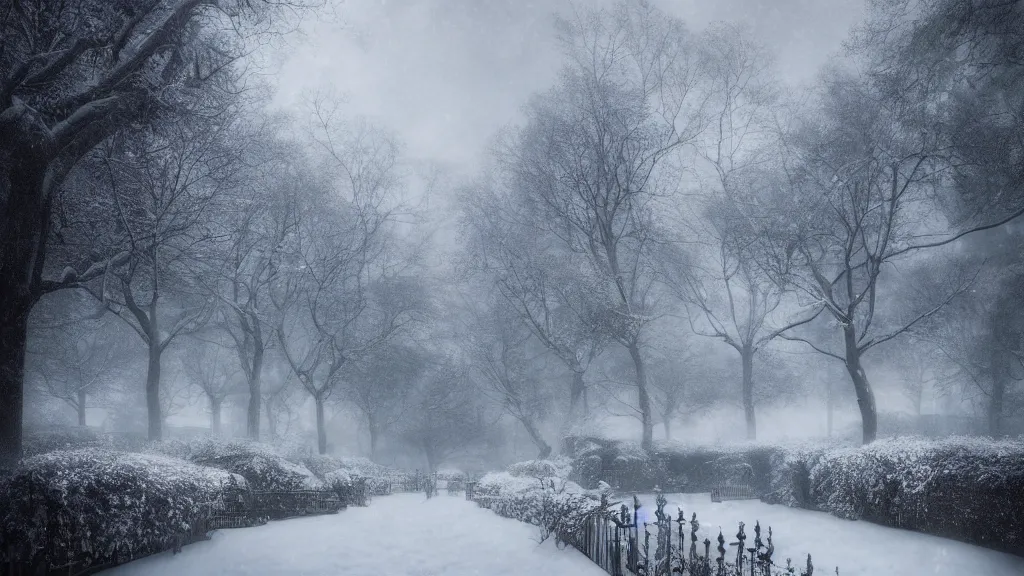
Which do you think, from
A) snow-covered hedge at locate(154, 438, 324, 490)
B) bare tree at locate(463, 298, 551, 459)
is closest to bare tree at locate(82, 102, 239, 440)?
snow-covered hedge at locate(154, 438, 324, 490)

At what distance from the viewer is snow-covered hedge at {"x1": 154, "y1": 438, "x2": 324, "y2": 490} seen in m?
13.0

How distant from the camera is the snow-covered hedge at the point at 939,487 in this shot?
843cm

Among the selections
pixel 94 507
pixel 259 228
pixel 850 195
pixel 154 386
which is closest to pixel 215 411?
pixel 154 386

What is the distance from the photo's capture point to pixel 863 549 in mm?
9969

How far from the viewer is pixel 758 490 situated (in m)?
17.6

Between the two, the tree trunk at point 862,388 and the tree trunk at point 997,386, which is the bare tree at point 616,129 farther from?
the tree trunk at point 997,386

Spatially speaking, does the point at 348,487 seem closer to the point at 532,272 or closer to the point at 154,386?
the point at 154,386

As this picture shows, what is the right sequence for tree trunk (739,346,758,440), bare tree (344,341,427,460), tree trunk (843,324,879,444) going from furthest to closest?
bare tree (344,341,427,460) → tree trunk (739,346,758,440) → tree trunk (843,324,879,444)

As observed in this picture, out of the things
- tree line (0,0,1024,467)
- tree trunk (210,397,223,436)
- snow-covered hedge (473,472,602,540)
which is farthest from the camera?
tree trunk (210,397,223,436)

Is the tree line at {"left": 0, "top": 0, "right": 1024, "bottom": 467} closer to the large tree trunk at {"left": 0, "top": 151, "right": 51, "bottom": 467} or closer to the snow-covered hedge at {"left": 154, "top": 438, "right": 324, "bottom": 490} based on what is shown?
the large tree trunk at {"left": 0, "top": 151, "right": 51, "bottom": 467}

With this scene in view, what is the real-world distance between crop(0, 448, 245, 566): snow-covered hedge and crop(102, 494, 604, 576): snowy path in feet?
2.12

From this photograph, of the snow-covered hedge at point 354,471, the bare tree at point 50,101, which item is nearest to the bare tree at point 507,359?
the snow-covered hedge at point 354,471

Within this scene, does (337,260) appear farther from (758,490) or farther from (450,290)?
(758,490)

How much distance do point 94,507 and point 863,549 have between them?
12.5 meters
